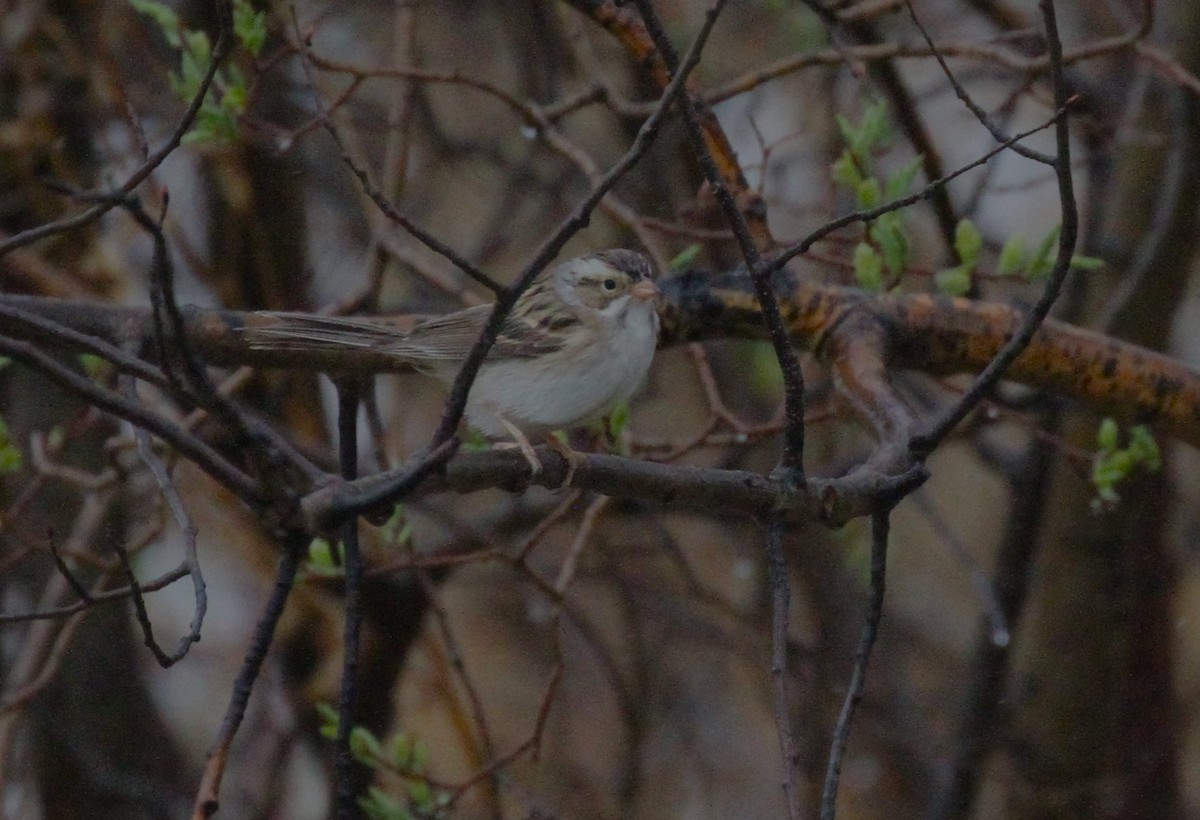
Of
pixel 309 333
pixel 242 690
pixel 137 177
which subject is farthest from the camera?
pixel 309 333

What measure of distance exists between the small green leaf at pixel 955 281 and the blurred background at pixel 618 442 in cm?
8

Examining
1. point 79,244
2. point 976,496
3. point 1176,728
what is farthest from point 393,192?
point 976,496

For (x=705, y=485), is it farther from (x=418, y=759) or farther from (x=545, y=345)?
(x=418, y=759)

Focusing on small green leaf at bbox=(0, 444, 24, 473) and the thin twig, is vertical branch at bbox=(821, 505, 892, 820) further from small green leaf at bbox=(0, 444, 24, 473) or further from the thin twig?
small green leaf at bbox=(0, 444, 24, 473)

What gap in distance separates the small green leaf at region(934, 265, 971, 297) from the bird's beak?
0.71 metres

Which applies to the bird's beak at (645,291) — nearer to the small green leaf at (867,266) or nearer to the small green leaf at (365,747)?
the small green leaf at (867,266)

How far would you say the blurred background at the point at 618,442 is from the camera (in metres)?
4.35

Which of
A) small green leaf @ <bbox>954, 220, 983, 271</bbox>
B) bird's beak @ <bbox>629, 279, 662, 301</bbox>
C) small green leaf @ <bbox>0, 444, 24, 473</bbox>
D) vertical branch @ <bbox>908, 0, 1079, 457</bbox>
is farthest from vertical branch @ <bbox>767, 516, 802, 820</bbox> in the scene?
small green leaf @ <bbox>0, 444, 24, 473</bbox>

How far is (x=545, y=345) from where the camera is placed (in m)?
3.62

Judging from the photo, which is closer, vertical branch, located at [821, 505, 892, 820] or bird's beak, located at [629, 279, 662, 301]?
vertical branch, located at [821, 505, 892, 820]

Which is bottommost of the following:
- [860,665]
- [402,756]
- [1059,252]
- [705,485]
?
[402,756]

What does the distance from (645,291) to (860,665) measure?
133 centimetres

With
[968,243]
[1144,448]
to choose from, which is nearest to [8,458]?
[968,243]

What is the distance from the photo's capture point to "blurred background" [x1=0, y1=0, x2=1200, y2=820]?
4348 mm
